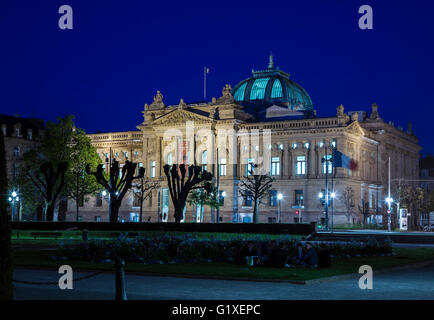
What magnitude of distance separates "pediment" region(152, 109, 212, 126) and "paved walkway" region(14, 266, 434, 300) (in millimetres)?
86698

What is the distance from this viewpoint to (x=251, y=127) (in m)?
112

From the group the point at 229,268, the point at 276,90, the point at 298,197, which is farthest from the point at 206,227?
the point at 276,90

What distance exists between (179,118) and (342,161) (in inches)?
1152

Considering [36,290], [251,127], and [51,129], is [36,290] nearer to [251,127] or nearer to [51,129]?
[51,129]

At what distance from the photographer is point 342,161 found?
10331 centimetres

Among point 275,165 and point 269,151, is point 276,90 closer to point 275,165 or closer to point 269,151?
point 269,151

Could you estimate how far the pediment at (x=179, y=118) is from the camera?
11319 cm

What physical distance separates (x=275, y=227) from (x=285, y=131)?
48356mm

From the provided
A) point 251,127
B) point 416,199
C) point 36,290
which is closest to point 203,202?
point 251,127

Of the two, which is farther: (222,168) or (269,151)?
(222,168)

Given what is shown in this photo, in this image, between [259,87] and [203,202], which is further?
[259,87]

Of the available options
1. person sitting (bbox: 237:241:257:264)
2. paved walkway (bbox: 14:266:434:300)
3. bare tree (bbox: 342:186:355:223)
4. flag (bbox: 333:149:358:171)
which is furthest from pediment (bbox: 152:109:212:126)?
paved walkway (bbox: 14:266:434:300)

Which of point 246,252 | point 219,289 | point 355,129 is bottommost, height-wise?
point 219,289

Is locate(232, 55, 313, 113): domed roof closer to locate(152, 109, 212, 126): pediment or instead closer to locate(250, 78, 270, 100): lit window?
locate(250, 78, 270, 100): lit window
